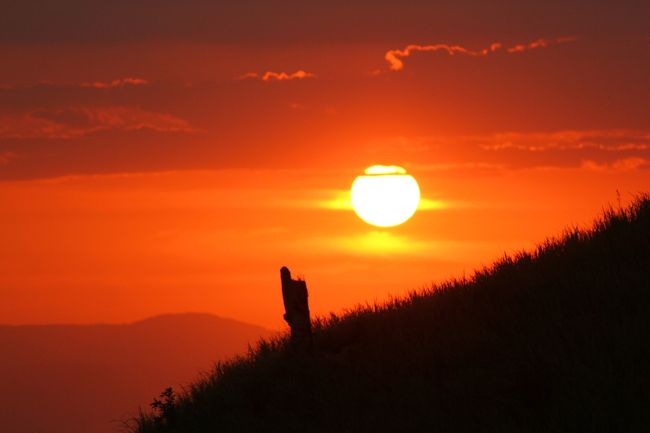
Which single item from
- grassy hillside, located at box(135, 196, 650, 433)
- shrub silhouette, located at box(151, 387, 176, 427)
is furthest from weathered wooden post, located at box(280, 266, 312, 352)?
shrub silhouette, located at box(151, 387, 176, 427)

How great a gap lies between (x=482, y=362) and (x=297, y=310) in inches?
145

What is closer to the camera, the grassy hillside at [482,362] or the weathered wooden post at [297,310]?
the grassy hillside at [482,362]

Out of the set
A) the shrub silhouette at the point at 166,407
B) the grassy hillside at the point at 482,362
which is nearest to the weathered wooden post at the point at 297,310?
the grassy hillside at the point at 482,362

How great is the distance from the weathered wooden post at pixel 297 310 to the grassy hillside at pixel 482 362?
0.30 meters

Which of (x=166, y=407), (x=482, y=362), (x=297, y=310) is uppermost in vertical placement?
(x=297, y=310)

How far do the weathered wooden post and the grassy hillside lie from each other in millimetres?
300

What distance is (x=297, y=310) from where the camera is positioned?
17125 mm

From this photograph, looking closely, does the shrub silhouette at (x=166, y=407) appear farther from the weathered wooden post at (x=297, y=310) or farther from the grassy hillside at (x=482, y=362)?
the weathered wooden post at (x=297, y=310)

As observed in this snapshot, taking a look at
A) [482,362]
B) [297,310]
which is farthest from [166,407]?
[482,362]

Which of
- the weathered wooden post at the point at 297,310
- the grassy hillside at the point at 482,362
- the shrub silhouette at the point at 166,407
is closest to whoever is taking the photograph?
the grassy hillside at the point at 482,362

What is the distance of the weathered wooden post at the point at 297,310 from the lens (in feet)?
55.7

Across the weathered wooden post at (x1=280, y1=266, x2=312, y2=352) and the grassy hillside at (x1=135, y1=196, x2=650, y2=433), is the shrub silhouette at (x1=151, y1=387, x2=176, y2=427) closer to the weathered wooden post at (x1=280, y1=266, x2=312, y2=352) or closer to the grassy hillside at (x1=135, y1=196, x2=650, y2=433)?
the grassy hillside at (x1=135, y1=196, x2=650, y2=433)

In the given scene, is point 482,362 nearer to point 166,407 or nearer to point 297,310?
point 297,310

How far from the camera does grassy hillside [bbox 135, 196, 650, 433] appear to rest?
13.4 metres
